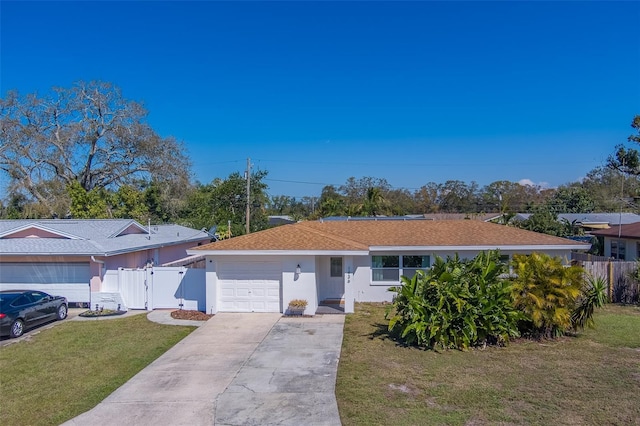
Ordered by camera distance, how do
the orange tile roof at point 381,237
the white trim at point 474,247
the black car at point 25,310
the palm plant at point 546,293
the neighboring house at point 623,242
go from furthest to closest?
the neighboring house at point 623,242 → the white trim at point 474,247 → the orange tile roof at point 381,237 → the black car at point 25,310 → the palm plant at point 546,293

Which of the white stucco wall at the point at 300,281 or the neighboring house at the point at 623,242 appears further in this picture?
the neighboring house at the point at 623,242

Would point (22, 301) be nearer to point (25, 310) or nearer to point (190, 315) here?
point (25, 310)

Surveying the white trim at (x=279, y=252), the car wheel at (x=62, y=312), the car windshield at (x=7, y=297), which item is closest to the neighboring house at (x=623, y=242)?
the white trim at (x=279, y=252)

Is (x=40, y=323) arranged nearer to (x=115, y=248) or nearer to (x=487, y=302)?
(x=115, y=248)

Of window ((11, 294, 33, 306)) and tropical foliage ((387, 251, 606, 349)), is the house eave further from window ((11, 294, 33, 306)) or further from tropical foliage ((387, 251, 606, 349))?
window ((11, 294, 33, 306))

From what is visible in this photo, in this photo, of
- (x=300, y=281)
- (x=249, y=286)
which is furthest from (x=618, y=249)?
(x=249, y=286)

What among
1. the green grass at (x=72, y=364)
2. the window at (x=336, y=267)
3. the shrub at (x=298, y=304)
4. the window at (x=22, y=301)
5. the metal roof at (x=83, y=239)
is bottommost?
the green grass at (x=72, y=364)

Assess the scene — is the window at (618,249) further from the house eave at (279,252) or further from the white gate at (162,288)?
the white gate at (162,288)
